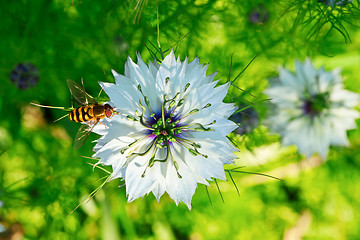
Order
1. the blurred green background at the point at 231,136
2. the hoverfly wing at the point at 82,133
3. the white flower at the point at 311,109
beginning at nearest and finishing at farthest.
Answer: the hoverfly wing at the point at 82,133 < the white flower at the point at 311,109 < the blurred green background at the point at 231,136

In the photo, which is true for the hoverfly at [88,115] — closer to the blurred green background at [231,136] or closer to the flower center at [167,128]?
the flower center at [167,128]

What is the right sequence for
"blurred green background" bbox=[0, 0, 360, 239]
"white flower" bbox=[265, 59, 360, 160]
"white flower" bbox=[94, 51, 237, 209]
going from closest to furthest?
"white flower" bbox=[94, 51, 237, 209] → "white flower" bbox=[265, 59, 360, 160] → "blurred green background" bbox=[0, 0, 360, 239]

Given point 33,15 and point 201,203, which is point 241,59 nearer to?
point 201,203

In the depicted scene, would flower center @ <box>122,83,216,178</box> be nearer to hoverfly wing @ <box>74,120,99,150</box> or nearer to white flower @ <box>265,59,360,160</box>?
hoverfly wing @ <box>74,120,99,150</box>

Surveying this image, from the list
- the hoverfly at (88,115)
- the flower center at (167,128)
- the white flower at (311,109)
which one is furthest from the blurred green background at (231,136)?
the flower center at (167,128)

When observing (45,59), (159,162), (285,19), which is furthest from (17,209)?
(285,19)

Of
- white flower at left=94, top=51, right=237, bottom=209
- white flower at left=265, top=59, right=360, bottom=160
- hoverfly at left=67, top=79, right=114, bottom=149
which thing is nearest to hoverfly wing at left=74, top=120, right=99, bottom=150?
hoverfly at left=67, top=79, right=114, bottom=149
